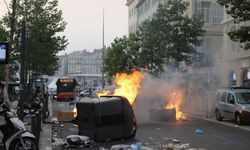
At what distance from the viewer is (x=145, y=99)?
29.2m

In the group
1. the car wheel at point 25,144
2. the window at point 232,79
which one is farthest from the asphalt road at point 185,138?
the window at point 232,79

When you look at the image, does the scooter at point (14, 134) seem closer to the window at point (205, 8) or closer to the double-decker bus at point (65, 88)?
the window at point (205, 8)

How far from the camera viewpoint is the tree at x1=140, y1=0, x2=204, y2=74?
44.1m

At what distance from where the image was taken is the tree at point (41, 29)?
3841cm

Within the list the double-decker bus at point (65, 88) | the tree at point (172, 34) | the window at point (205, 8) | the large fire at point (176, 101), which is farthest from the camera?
the double-decker bus at point (65, 88)

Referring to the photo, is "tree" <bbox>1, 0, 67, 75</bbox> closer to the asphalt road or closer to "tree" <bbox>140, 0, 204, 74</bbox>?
"tree" <bbox>140, 0, 204, 74</bbox>

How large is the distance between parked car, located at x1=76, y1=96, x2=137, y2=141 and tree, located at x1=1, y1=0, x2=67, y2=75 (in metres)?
20.5

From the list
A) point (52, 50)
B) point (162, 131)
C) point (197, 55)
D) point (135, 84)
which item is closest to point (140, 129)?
point (162, 131)

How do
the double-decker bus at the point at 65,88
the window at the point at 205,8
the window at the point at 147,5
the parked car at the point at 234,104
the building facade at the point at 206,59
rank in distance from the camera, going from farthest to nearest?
the window at the point at 147,5 → the double-decker bus at the point at 65,88 → the window at the point at 205,8 → the building facade at the point at 206,59 → the parked car at the point at 234,104

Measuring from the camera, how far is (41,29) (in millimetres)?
40469

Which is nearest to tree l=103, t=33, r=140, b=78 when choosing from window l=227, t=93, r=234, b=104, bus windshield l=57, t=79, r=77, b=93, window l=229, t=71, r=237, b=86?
bus windshield l=57, t=79, r=77, b=93

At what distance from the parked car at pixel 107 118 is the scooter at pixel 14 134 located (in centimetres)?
485

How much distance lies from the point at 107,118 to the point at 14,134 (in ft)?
17.7

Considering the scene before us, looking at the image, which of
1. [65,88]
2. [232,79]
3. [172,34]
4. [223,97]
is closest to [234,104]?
[223,97]
